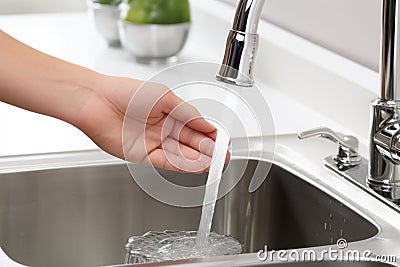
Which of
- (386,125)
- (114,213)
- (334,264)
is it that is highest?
(386,125)

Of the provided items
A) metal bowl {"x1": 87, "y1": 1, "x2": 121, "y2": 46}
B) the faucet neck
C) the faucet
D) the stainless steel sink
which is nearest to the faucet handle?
the faucet

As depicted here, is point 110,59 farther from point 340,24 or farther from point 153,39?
point 340,24

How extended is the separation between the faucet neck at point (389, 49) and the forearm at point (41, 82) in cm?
36

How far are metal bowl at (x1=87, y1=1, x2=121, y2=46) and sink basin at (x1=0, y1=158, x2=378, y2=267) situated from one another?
0.71 meters

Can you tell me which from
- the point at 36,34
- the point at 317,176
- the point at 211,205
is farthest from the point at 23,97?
the point at 36,34

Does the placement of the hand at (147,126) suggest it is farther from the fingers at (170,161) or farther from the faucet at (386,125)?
the faucet at (386,125)

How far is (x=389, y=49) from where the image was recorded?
100 centimetres

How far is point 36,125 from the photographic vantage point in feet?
4.58

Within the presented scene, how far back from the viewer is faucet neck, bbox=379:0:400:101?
979mm

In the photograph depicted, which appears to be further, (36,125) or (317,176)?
(36,125)

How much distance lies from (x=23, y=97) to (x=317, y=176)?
39 centimetres

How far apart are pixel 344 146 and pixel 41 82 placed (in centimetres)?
40

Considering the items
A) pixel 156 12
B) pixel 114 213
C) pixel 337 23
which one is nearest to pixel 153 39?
pixel 156 12

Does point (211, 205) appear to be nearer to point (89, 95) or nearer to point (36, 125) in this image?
point (89, 95)
